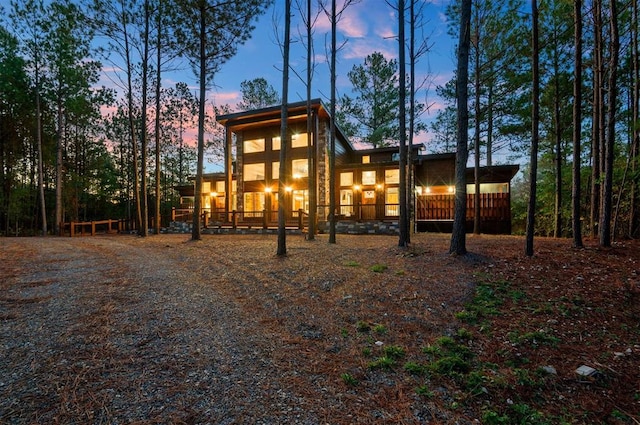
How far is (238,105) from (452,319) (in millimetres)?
28223

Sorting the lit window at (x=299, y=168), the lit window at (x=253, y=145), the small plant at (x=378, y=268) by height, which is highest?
the lit window at (x=253, y=145)

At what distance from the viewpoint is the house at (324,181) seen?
16.4 metres

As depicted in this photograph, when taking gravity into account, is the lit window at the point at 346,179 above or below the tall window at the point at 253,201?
above

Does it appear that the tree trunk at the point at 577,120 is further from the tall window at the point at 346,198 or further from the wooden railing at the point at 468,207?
the tall window at the point at 346,198

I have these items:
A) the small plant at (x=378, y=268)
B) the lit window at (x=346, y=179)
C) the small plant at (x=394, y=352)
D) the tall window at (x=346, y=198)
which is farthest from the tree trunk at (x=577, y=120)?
the tall window at (x=346, y=198)

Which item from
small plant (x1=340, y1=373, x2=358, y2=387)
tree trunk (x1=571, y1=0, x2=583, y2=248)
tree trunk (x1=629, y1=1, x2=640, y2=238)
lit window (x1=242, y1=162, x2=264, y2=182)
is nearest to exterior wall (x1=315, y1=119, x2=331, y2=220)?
lit window (x1=242, y1=162, x2=264, y2=182)

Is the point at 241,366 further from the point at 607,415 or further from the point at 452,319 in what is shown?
the point at 607,415

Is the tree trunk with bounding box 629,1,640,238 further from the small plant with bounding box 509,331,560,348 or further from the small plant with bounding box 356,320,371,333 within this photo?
the small plant with bounding box 356,320,371,333

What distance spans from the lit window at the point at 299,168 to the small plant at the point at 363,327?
15417mm

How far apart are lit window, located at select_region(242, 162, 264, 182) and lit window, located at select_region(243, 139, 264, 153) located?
1.08 metres

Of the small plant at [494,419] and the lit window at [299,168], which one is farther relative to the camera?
the lit window at [299,168]

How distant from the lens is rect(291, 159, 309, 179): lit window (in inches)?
709

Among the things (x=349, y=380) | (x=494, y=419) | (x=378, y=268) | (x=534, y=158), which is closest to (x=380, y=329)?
(x=349, y=380)

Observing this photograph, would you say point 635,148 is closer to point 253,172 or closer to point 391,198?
point 391,198
